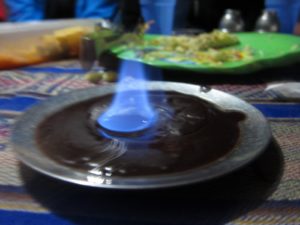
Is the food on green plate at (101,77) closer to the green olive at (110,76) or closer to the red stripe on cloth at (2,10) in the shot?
the green olive at (110,76)

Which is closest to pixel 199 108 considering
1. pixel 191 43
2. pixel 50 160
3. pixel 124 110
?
pixel 124 110

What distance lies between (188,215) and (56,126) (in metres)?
0.21

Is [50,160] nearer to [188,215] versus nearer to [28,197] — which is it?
[28,197]

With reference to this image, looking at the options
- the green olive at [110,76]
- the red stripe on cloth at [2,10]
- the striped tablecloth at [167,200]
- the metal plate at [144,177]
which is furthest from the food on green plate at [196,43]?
the red stripe on cloth at [2,10]

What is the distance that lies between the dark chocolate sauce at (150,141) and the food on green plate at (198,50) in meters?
0.37

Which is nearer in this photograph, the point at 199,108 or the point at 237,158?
the point at 237,158

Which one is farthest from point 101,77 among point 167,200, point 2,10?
point 2,10

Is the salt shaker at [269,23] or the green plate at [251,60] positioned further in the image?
the salt shaker at [269,23]

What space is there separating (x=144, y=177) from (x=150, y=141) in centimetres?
8

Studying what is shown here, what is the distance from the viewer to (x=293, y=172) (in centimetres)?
46

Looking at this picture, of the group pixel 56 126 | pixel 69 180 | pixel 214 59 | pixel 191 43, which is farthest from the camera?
pixel 191 43

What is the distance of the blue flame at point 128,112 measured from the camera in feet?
1.54

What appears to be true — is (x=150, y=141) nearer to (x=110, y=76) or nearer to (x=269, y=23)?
(x=110, y=76)

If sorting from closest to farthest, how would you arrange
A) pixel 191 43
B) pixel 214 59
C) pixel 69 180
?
pixel 69 180
pixel 214 59
pixel 191 43
